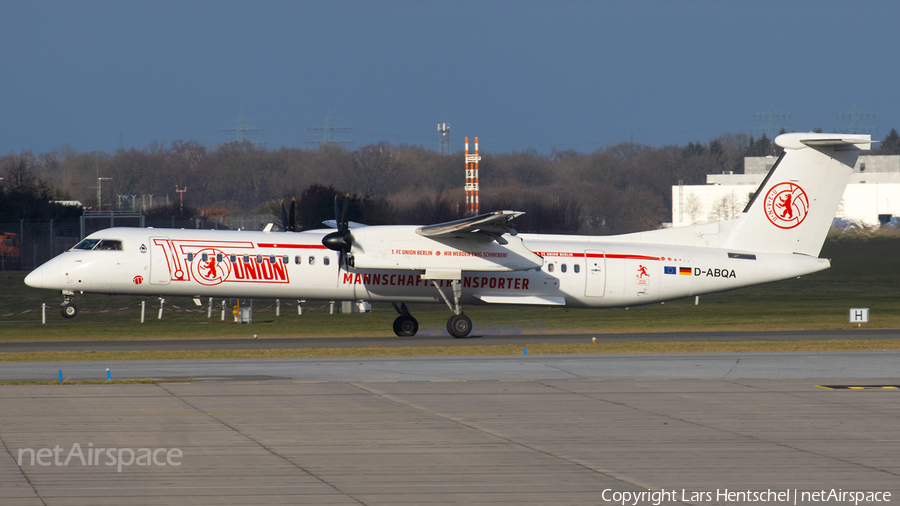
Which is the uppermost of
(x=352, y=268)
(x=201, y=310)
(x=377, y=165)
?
(x=377, y=165)

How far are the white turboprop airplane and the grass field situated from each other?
110 inches

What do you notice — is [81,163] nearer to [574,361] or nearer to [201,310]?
[201,310]

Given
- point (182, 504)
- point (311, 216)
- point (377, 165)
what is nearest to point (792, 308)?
point (311, 216)

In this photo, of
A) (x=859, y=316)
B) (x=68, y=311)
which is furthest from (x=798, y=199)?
(x=68, y=311)

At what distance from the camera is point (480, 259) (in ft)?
85.5

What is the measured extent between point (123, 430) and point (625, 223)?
59.0 metres

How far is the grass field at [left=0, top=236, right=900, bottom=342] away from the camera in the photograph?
30328 mm

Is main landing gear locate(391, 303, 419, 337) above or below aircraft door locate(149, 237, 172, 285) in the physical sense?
below

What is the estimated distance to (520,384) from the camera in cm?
1603

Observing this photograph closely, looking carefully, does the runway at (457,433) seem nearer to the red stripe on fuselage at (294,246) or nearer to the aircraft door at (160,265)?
the aircraft door at (160,265)

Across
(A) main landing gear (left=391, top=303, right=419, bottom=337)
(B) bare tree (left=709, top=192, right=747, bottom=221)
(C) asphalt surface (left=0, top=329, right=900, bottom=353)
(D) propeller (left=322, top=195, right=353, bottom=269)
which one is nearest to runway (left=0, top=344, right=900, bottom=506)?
(C) asphalt surface (left=0, top=329, right=900, bottom=353)

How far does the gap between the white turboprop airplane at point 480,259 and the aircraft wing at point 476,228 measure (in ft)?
0.19

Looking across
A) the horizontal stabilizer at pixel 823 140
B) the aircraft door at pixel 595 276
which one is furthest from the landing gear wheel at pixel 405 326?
the horizontal stabilizer at pixel 823 140

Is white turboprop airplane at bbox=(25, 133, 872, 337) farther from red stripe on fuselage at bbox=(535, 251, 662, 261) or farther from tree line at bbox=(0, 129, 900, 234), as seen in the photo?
tree line at bbox=(0, 129, 900, 234)
